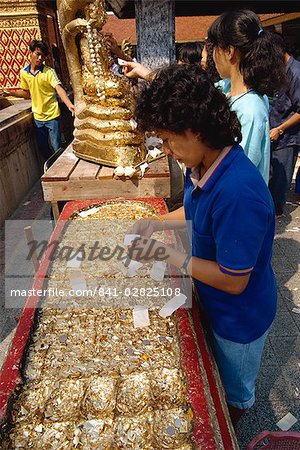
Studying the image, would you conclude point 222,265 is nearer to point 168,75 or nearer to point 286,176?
point 168,75

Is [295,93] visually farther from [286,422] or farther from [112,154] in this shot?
[286,422]

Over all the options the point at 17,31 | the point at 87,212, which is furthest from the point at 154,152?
the point at 17,31

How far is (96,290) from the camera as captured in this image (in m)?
1.70

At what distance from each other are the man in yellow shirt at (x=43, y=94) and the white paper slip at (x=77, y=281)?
353 centimetres

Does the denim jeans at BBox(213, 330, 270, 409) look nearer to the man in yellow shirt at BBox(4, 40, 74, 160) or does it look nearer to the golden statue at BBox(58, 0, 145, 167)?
the golden statue at BBox(58, 0, 145, 167)

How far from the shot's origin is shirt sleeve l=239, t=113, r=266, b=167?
1.71 m

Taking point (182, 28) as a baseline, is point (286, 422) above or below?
below

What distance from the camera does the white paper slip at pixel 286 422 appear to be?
179cm

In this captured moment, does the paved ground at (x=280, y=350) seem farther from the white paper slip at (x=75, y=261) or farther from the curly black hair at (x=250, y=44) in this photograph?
the curly black hair at (x=250, y=44)

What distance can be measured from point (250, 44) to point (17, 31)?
720cm

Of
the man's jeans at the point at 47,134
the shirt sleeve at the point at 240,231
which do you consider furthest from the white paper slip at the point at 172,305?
the man's jeans at the point at 47,134

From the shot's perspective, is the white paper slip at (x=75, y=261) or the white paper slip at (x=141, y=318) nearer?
the white paper slip at (x=141, y=318)

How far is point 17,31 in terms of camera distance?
24.3 feet

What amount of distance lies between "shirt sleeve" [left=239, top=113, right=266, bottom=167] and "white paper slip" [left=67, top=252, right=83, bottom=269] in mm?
982
